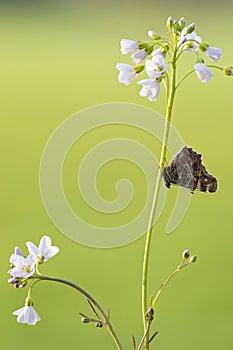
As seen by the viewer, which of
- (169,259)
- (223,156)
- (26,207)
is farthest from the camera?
(223,156)

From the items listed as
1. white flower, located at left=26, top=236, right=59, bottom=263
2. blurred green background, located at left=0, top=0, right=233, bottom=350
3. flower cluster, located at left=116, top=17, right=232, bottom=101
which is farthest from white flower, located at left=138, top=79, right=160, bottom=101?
blurred green background, located at left=0, top=0, right=233, bottom=350

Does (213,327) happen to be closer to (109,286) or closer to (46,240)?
(109,286)

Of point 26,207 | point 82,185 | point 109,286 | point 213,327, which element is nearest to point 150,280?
point 109,286

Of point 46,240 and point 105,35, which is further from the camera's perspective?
point 105,35

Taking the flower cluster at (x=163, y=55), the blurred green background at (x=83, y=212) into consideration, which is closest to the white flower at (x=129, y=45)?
the flower cluster at (x=163, y=55)

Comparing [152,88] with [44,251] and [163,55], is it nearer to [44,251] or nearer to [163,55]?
[163,55]

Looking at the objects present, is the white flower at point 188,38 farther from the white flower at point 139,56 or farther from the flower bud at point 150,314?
the flower bud at point 150,314
